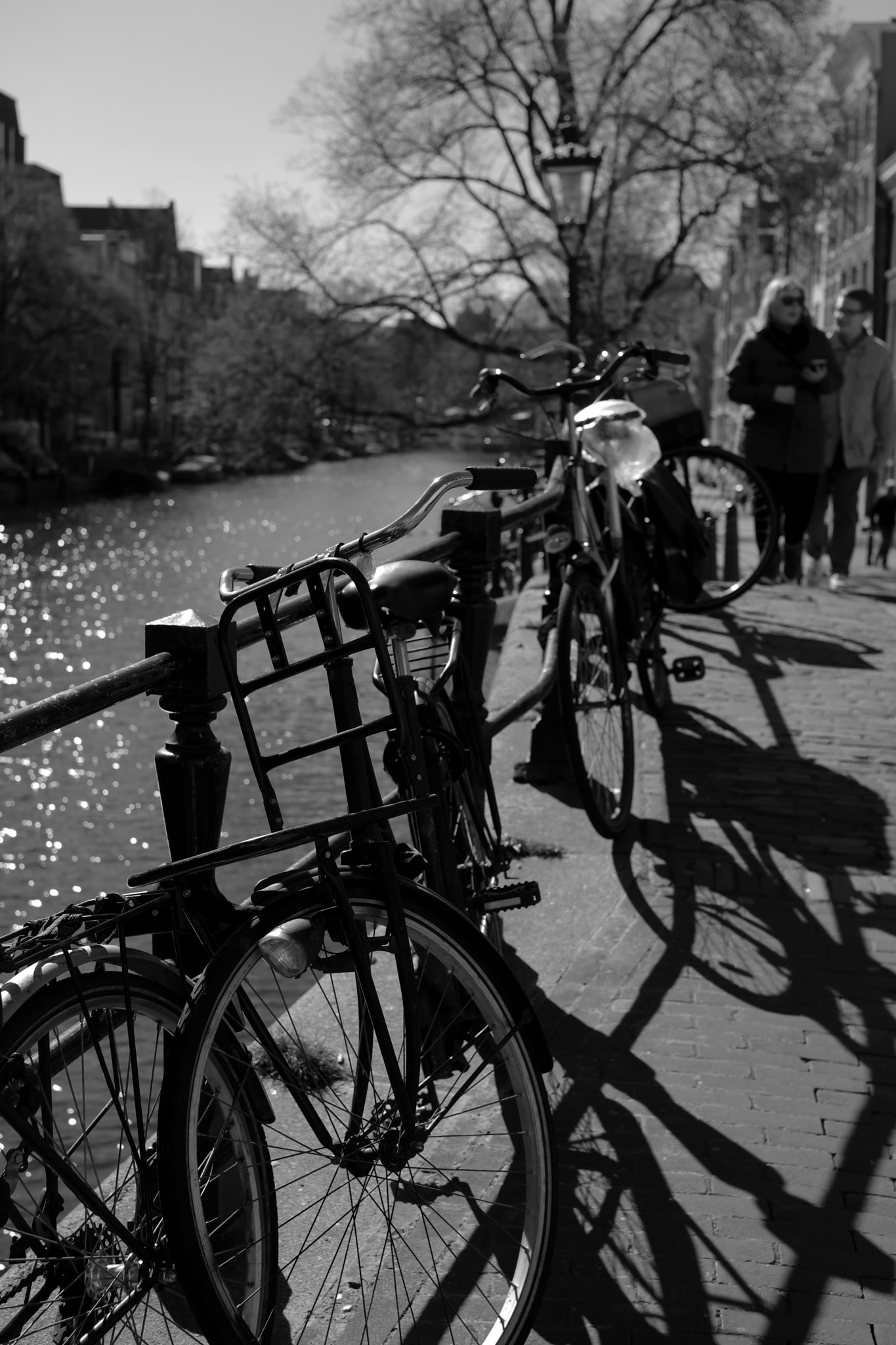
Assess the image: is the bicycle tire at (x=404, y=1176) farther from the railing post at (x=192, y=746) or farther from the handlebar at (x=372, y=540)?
the handlebar at (x=372, y=540)

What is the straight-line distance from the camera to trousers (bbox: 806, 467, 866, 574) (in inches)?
435

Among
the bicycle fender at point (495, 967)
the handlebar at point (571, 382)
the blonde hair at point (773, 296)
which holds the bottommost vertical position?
the bicycle fender at point (495, 967)

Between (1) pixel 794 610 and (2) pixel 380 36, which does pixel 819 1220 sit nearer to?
(1) pixel 794 610

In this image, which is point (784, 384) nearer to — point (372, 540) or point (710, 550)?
point (710, 550)

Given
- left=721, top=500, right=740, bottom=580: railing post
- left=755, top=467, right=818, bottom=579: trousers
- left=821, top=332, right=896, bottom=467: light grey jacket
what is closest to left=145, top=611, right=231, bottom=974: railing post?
left=755, top=467, right=818, bottom=579: trousers

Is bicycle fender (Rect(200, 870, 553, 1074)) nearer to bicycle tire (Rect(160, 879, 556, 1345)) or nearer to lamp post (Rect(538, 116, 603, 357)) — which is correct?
bicycle tire (Rect(160, 879, 556, 1345))

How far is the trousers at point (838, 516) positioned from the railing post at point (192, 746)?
882cm

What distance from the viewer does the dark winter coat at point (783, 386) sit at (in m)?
9.83

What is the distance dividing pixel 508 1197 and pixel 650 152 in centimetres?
2197

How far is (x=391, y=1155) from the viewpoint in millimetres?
2260

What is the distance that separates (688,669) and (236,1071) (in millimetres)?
4410

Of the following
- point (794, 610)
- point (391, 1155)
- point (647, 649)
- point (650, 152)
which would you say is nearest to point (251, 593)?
point (391, 1155)

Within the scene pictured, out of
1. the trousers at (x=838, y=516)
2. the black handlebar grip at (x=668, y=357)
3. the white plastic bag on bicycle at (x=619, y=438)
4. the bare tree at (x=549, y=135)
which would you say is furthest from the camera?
the bare tree at (x=549, y=135)

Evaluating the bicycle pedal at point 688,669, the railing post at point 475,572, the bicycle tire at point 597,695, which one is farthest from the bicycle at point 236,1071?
the bicycle pedal at point 688,669
